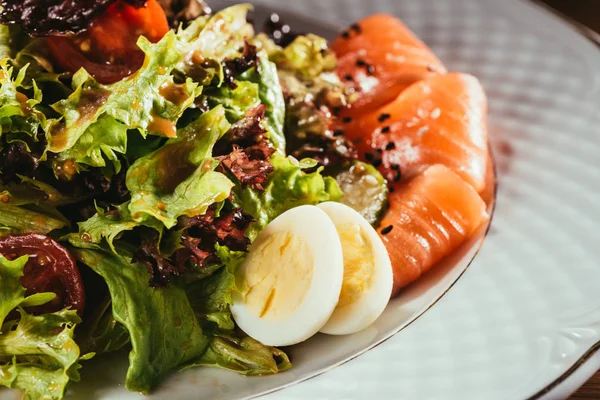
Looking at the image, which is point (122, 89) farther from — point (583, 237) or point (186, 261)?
point (583, 237)

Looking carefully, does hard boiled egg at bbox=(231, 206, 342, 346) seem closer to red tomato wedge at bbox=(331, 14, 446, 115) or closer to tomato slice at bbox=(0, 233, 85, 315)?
tomato slice at bbox=(0, 233, 85, 315)

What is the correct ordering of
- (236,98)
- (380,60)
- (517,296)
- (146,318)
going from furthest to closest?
(380,60)
(236,98)
(517,296)
(146,318)

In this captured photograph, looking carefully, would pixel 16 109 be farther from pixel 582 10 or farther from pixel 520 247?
pixel 582 10

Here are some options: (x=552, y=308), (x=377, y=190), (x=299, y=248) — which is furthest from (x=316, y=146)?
(x=552, y=308)

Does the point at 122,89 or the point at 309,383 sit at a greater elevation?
the point at 122,89

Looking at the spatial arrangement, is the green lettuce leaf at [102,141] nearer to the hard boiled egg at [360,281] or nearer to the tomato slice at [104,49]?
the tomato slice at [104,49]

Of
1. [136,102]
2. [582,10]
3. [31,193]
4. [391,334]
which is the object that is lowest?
[582,10]

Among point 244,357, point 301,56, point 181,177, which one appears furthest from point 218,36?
point 244,357

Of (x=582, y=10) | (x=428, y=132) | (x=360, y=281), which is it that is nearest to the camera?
(x=360, y=281)
